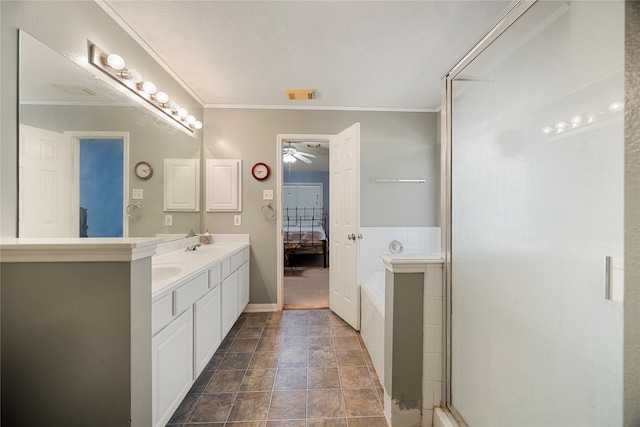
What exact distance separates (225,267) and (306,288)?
183 centimetres

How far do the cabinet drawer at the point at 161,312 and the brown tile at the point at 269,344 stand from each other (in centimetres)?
106

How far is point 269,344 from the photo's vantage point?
216cm

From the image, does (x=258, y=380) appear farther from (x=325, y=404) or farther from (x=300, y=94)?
(x=300, y=94)

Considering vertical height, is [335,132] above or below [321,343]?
above

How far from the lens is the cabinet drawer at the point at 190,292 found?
1343mm

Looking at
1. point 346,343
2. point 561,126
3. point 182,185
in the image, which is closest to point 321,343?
point 346,343

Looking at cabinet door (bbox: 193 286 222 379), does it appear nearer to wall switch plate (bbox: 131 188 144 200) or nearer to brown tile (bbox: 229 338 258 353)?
brown tile (bbox: 229 338 258 353)

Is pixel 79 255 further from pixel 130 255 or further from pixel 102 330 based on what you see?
pixel 102 330

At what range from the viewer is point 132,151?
179 centimetres

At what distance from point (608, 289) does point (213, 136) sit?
3178mm

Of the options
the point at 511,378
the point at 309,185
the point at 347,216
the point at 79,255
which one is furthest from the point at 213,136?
the point at 309,185

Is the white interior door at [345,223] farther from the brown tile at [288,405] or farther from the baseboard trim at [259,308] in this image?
the brown tile at [288,405]

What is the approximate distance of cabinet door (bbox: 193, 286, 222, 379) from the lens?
156cm

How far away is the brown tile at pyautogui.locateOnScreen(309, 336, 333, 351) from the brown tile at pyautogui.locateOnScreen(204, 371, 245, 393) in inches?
24.3
